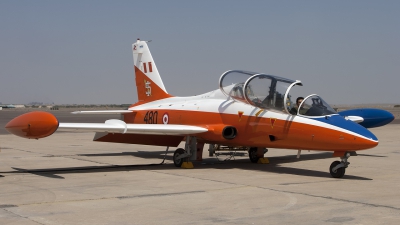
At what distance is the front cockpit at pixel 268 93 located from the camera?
13.1 m

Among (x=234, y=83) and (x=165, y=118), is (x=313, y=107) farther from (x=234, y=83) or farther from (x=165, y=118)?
(x=165, y=118)

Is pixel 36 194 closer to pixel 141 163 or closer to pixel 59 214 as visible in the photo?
pixel 59 214

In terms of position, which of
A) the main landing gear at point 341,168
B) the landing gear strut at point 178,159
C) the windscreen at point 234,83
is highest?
the windscreen at point 234,83

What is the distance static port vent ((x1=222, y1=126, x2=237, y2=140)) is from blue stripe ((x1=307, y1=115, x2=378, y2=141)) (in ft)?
8.34

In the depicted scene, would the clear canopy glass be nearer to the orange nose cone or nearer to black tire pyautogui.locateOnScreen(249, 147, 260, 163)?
black tire pyautogui.locateOnScreen(249, 147, 260, 163)

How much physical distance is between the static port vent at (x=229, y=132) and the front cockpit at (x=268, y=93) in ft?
2.65

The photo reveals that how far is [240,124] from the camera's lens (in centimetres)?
1447

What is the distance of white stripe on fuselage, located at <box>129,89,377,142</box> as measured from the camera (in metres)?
13.0

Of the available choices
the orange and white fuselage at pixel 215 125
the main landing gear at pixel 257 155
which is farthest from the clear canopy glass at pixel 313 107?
the main landing gear at pixel 257 155

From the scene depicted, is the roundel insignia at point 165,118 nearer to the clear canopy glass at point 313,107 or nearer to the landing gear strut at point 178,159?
the landing gear strut at point 178,159

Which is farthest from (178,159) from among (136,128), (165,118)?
(165,118)

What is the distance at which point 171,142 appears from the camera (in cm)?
1659

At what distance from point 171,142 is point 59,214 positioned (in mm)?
8623

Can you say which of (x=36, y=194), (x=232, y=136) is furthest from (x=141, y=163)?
(x=36, y=194)
